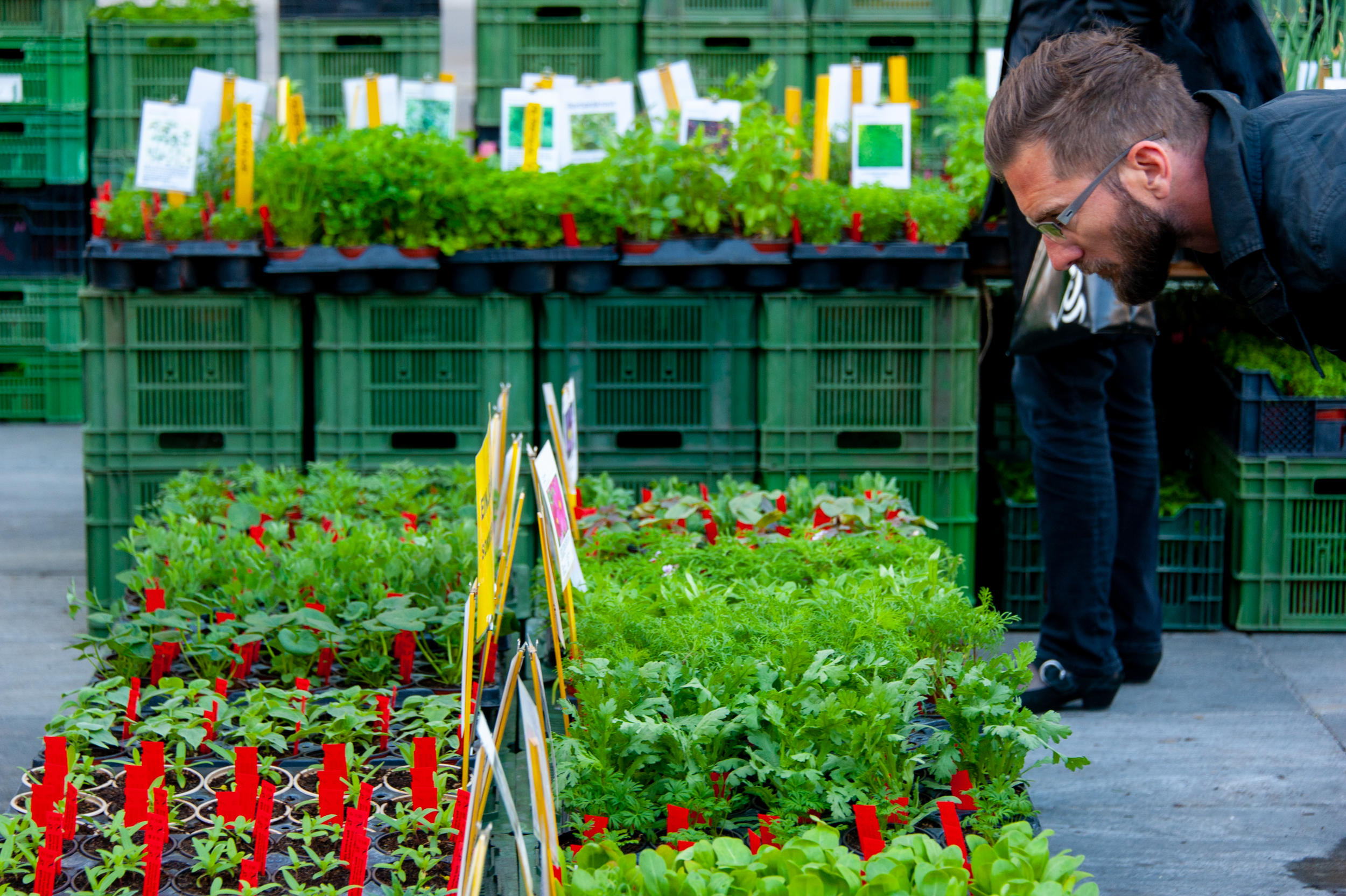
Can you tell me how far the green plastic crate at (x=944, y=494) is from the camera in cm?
403

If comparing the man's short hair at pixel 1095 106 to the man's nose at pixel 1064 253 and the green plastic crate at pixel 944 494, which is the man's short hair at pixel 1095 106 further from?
the green plastic crate at pixel 944 494

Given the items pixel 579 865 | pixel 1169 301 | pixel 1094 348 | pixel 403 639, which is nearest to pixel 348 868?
pixel 579 865

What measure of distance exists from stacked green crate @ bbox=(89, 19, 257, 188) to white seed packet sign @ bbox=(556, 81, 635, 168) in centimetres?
180

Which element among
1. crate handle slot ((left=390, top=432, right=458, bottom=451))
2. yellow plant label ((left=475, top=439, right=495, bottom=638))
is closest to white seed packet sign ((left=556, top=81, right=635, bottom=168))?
crate handle slot ((left=390, top=432, right=458, bottom=451))

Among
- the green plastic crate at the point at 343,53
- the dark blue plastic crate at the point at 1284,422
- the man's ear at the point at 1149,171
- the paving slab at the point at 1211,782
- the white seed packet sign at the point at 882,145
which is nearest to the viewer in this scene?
the man's ear at the point at 1149,171

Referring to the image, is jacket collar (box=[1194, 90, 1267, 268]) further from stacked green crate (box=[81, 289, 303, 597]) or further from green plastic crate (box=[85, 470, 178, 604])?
green plastic crate (box=[85, 470, 178, 604])

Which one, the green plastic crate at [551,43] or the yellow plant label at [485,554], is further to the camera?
the green plastic crate at [551,43]

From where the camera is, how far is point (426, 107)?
4.58 metres

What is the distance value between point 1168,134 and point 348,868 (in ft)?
4.67

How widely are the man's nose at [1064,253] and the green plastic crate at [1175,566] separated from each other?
2.23 metres

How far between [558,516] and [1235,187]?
1.10 m

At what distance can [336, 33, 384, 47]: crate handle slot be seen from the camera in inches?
217

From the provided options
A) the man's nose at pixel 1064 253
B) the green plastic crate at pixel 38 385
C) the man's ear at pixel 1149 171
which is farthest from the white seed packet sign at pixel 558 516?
the green plastic crate at pixel 38 385

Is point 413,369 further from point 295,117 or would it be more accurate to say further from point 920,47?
point 920,47
